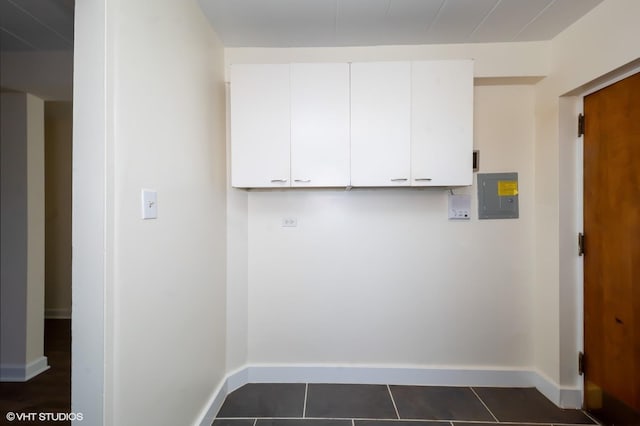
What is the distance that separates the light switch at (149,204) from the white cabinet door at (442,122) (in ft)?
4.82

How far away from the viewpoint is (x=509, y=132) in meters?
2.12

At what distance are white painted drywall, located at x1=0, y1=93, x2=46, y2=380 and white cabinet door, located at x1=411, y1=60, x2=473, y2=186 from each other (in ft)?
9.90

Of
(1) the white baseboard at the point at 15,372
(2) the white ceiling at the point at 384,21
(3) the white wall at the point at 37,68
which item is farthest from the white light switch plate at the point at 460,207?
(1) the white baseboard at the point at 15,372

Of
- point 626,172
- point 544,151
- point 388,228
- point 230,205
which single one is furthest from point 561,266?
point 230,205

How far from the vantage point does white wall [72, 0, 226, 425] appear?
3.25ft

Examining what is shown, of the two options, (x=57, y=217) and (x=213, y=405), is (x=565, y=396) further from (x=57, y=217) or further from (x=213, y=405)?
(x=57, y=217)

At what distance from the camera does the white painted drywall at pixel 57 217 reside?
3.56 m

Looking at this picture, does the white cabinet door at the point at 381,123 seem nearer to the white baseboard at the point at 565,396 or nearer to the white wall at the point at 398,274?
the white wall at the point at 398,274

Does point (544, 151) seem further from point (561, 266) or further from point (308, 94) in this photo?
point (308, 94)

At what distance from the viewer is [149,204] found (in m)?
1.20

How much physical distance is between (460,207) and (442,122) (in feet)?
2.23

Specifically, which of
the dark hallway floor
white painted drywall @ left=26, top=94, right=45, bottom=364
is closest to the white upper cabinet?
white painted drywall @ left=26, top=94, right=45, bottom=364

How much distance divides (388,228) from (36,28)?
267 cm

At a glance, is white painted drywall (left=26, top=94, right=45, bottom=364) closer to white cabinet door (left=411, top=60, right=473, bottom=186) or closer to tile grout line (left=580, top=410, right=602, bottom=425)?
white cabinet door (left=411, top=60, right=473, bottom=186)
